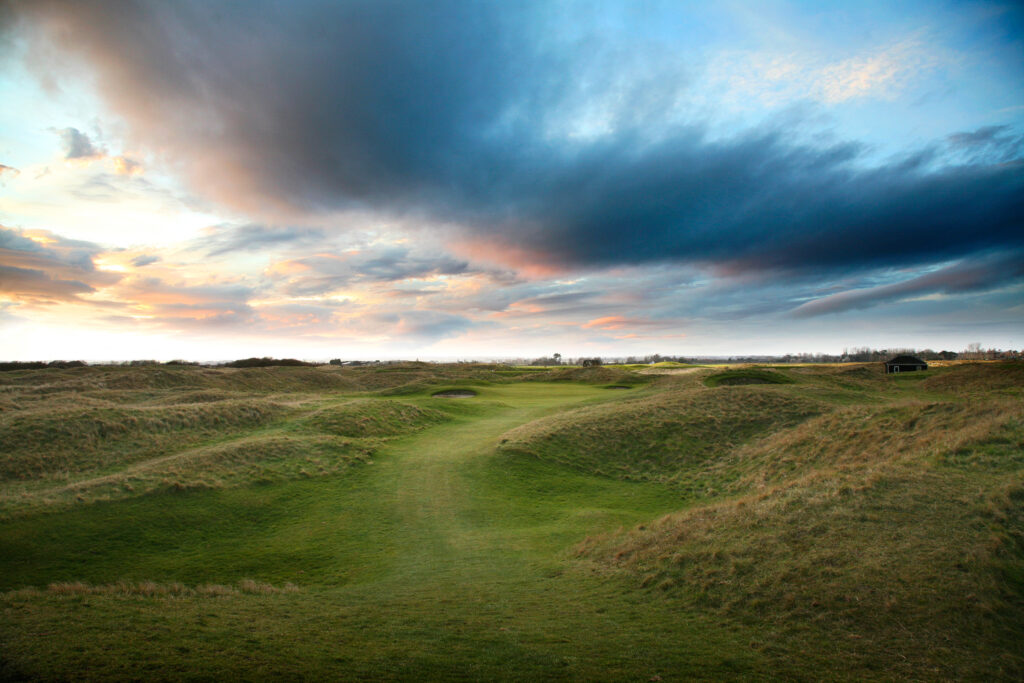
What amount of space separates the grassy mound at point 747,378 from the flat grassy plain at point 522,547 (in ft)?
44.5

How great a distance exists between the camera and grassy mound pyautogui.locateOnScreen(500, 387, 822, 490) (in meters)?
21.1

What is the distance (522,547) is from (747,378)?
3345 cm

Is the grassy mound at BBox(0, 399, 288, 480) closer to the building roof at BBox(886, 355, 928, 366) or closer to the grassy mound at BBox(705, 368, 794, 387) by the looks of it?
the grassy mound at BBox(705, 368, 794, 387)

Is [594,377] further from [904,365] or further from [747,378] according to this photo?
[904,365]

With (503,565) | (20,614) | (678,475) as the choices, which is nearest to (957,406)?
(678,475)

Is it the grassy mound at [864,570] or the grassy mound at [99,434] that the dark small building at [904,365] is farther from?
the grassy mound at [99,434]

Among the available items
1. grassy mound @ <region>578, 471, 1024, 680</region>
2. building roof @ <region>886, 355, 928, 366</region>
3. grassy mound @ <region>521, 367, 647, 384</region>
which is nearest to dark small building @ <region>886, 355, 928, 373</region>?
building roof @ <region>886, 355, 928, 366</region>

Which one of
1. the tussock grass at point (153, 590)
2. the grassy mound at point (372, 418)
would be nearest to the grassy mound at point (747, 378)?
the grassy mound at point (372, 418)

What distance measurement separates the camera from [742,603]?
25.3 feet

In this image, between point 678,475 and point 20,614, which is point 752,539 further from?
point 20,614

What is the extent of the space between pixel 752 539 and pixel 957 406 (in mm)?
13076

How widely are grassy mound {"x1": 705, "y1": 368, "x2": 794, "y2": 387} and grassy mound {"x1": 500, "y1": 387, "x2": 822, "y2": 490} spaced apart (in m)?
10.7

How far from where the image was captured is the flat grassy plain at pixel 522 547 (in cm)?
597

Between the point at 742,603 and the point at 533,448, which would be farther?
the point at 533,448
